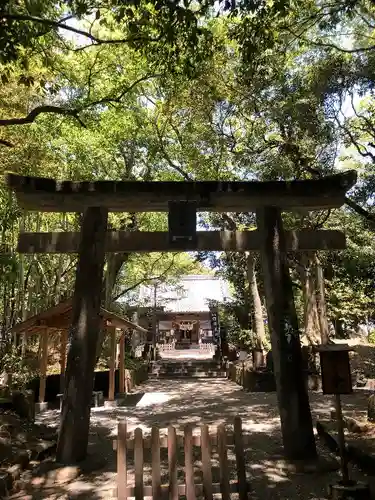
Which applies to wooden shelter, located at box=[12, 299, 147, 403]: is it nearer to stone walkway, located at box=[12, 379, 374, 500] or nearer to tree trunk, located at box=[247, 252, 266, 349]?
stone walkway, located at box=[12, 379, 374, 500]

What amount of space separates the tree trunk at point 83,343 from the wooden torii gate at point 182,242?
0.04ft

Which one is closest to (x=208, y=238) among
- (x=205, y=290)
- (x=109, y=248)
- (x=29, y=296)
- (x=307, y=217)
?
(x=109, y=248)

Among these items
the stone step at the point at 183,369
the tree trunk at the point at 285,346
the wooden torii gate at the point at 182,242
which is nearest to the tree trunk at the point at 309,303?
the stone step at the point at 183,369

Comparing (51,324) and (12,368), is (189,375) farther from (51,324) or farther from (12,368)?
(12,368)

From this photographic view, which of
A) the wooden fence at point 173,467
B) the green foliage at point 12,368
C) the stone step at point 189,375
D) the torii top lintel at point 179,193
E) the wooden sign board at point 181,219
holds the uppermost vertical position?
the torii top lintel at point 179,193

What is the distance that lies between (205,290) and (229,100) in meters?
22.6

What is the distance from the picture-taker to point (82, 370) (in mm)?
5750

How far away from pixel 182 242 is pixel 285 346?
2.18 metres

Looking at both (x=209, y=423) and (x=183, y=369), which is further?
(x=183, y=369)

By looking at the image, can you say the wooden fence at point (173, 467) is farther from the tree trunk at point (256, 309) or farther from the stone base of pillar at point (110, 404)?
the tree trunk at point (256, 309)

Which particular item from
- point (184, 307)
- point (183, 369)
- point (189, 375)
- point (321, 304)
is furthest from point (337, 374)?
point (184, 307)

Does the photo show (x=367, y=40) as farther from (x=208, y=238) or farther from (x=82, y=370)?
(x=82, y=370)

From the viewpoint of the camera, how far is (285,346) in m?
5.87

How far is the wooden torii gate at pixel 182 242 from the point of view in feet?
18.6
